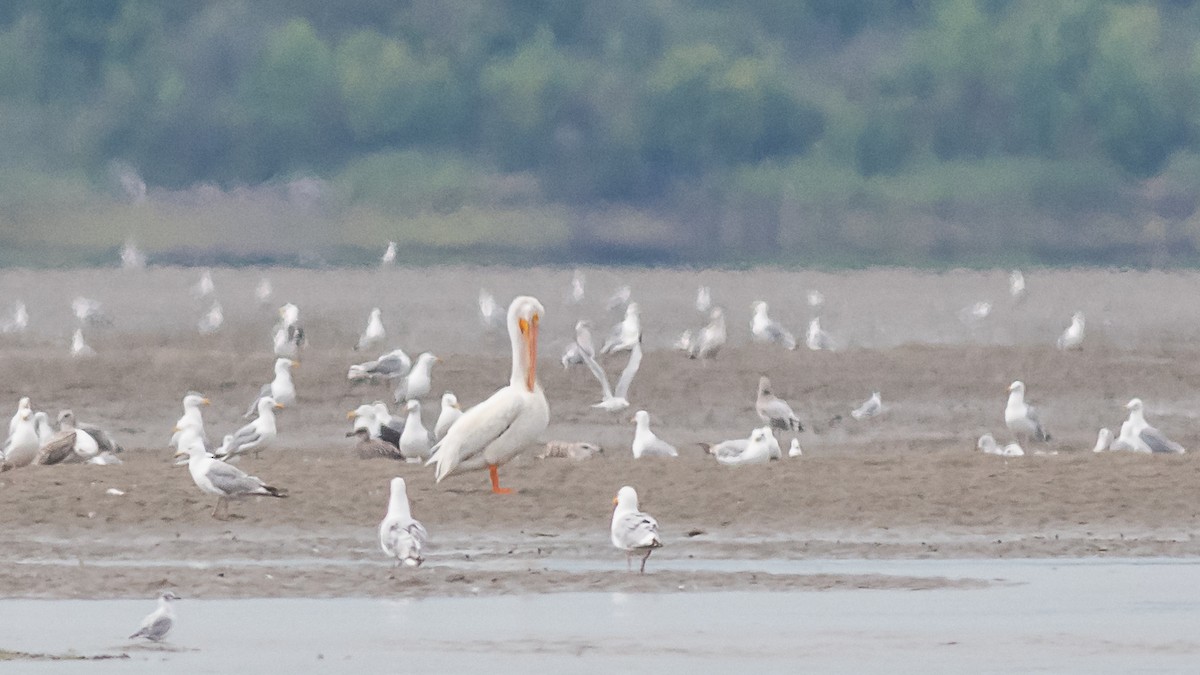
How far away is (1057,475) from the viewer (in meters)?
17.5

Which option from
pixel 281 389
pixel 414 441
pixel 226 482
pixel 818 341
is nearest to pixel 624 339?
pixel 818 341

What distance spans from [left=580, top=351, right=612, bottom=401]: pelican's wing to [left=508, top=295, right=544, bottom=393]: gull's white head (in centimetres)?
542

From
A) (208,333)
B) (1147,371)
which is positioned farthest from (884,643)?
(208,333)

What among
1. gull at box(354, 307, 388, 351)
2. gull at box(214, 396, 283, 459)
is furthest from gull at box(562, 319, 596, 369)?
gull at box(214, 396, 283, 459)

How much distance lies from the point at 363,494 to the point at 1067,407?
9685 millimetres

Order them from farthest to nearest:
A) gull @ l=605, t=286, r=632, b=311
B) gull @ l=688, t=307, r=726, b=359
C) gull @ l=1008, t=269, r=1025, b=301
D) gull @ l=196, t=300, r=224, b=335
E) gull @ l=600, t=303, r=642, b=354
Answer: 1. gull @ l=1008, t=269, r=1025, b=301
2. gull @ l=605, t=286, r=632, b=311
3. gull @ l=196, t=300, r=224, b=335
4. gull @ l=600, t=303, r=642, b=354
5. gull @ l=688, t=307, r=726, b=359

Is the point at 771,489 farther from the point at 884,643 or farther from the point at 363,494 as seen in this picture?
the point at 884,643

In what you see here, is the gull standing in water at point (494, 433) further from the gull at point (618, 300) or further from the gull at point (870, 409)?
the gull at point (618, 300)

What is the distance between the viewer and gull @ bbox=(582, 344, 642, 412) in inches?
921

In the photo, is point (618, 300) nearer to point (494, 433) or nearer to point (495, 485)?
point (495, 485)

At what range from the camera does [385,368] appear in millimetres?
24562

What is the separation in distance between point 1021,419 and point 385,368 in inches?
243

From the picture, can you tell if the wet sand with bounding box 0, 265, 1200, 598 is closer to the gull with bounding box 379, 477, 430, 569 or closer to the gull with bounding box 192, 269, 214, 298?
the gull with bounding box 379, 477, 430, 569

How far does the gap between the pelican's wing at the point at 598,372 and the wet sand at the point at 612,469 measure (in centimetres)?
21
